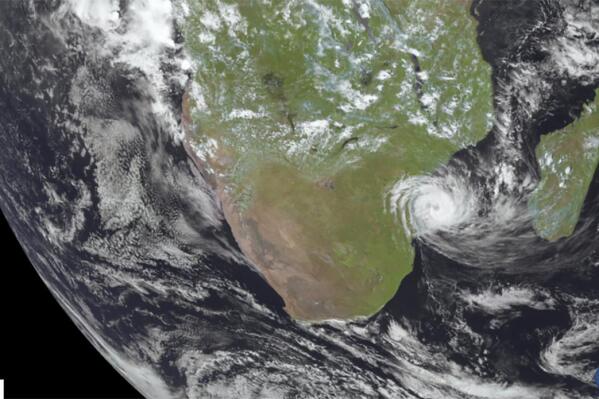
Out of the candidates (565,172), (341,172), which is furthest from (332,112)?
(565,172)

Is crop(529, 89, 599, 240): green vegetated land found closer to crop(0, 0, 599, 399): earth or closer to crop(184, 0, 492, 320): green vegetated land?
crop(0, 0, 599, 399): earth

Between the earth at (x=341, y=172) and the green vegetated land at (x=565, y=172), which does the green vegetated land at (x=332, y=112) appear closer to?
the earth at (x=341, y=172)

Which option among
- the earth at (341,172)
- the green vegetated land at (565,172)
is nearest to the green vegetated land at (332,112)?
the earth at (341,172)

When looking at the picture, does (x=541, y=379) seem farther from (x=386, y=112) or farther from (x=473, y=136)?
(x=386, y=112)

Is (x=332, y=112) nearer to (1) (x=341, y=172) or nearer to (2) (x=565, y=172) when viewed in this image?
(1) (x=341, y=172)

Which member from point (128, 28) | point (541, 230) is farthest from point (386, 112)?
point (128, 28)

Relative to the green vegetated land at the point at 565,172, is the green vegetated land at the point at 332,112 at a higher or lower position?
higher

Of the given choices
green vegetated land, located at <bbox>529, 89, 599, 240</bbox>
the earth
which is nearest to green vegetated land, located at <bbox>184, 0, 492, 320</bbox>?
the earth
